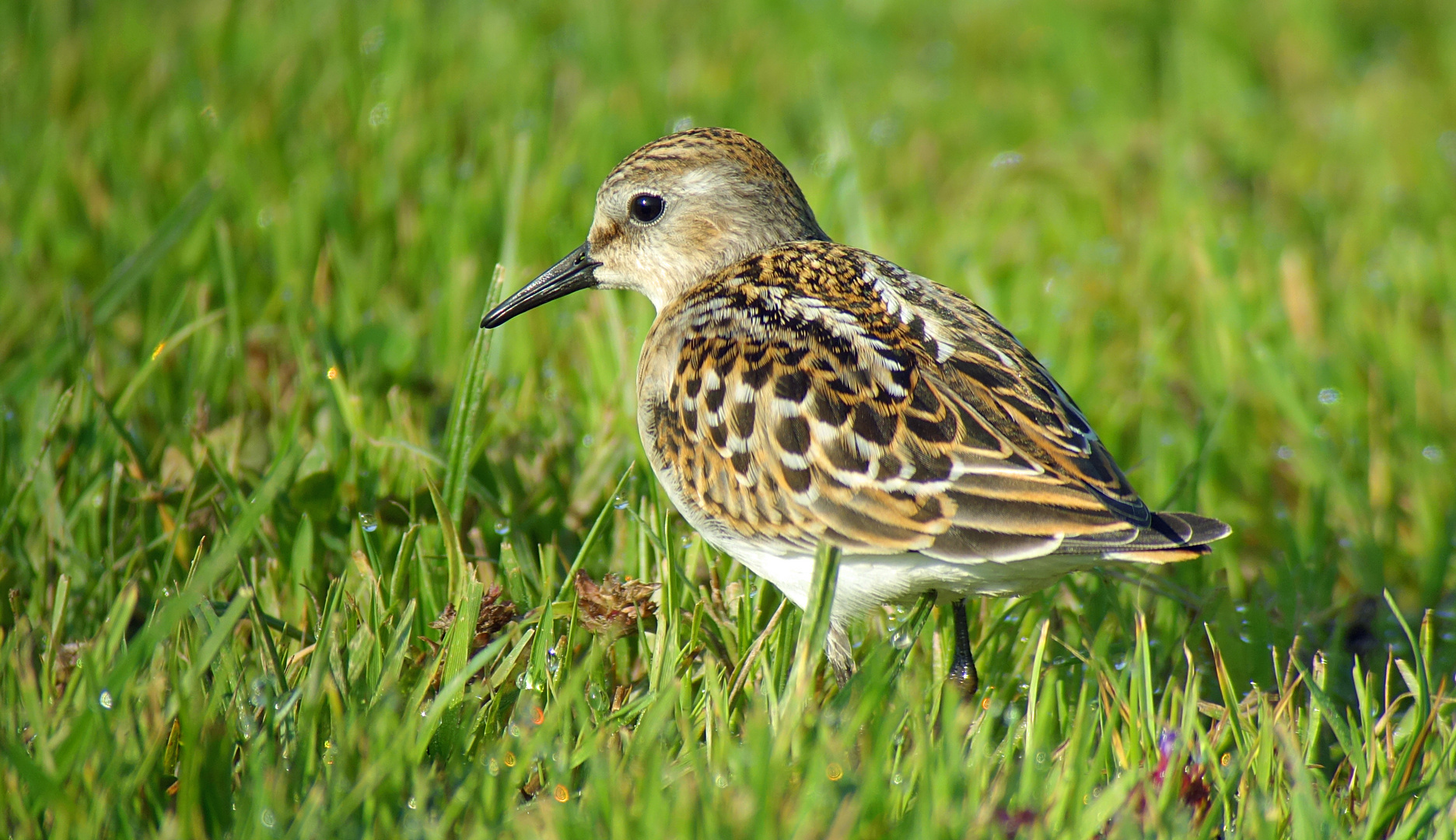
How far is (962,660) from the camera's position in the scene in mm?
3732

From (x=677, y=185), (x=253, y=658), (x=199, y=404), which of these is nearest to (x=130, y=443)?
(x=199, y=404)

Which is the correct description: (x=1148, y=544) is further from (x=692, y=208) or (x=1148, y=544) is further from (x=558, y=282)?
(x=558, y=282)

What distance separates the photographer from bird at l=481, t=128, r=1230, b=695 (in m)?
3.24

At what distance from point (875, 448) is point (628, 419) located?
1.57 meters

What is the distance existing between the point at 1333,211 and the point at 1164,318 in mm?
1744

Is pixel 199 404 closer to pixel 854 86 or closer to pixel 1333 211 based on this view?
pixel 854 86

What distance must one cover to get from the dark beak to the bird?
0.43 metres

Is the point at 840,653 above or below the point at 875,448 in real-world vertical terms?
below

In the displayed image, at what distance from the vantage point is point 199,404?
14.6 ft

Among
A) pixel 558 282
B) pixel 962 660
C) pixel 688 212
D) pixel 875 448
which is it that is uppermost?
pixel 688 212

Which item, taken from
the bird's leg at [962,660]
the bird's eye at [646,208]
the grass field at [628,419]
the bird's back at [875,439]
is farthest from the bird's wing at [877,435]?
the bird's eye at [646,208]

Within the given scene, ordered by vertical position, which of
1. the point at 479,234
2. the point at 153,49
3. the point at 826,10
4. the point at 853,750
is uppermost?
the point at 826,10

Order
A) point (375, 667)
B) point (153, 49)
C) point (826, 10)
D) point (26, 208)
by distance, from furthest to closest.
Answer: point (826, 10)
point (153, 49)
point (26, 208)
point (375, 667)

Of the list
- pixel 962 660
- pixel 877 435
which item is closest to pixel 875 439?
pixel 877 435
